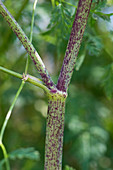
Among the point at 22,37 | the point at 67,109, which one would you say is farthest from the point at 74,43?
the point at 67,109

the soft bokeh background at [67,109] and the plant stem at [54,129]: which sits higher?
the soft bokeh background at [67,109]

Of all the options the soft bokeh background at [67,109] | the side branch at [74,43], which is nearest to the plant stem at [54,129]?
the side branch at [74,43]

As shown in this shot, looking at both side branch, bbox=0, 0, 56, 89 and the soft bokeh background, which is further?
the soft bokeh background

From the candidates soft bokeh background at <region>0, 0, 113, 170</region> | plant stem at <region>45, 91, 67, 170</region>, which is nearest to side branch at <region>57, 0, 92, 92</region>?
plant stem at <region>45, 91, 67, 170</region>

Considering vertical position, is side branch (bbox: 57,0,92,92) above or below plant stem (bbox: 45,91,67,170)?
above

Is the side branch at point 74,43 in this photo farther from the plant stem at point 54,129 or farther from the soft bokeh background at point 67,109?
the soft bokeh background at point 67,109

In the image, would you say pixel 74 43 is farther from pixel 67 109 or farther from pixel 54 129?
pixel 67 109

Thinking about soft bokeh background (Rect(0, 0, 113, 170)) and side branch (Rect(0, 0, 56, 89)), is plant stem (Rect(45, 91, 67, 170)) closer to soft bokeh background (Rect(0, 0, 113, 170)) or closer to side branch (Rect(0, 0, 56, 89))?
side branch (Rect(0, 0, 56, 89))

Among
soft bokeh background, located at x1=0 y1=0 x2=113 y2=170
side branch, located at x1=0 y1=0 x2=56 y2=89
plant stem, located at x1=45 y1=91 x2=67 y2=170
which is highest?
soft bokeh background, located at x1=0 y1=0 x2=113 y2=170
